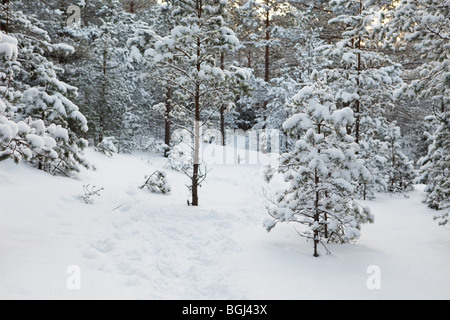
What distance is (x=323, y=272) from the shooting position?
624cm

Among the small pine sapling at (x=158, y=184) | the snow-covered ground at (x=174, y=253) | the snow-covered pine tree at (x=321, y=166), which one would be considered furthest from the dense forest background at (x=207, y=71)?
the small pine sapling at (x=158, y=184)

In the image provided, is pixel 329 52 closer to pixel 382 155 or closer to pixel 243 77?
pixel 243 77

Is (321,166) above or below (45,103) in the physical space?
below

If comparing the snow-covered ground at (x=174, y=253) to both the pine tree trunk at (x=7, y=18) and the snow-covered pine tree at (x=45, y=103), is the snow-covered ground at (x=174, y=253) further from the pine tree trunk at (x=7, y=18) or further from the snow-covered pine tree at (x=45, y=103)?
the pine tree trunk at (x=7, y=18)

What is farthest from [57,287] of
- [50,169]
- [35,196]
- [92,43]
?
[92,43]

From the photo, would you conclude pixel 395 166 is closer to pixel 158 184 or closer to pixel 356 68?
pixel 356 68

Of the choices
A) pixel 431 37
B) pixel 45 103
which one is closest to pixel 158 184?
pixel 45 103

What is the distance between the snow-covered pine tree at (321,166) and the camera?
22.2 ft

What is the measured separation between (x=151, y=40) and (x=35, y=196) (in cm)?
524

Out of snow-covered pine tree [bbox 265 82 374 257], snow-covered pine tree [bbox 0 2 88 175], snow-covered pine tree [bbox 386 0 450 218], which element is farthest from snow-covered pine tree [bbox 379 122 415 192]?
snow-covered pine tree [bbox 0 2 88 175]

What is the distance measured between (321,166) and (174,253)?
3.77 m

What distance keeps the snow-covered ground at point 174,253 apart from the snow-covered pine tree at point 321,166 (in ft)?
2.80

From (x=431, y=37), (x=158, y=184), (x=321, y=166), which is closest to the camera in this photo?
(x=321, y=166)

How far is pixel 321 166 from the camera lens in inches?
260
